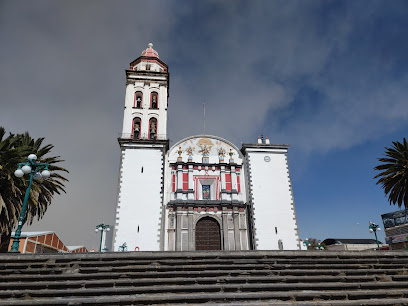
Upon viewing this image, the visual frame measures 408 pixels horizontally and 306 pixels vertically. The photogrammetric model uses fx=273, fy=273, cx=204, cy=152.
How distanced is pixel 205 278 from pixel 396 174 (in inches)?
707

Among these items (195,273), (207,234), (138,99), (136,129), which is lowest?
(195,273)

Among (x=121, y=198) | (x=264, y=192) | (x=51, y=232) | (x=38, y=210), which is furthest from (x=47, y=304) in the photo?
(x=51, y=232)

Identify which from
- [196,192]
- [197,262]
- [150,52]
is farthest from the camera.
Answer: [150,52]

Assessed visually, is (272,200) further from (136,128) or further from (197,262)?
(197,262)

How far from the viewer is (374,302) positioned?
672 centimetres

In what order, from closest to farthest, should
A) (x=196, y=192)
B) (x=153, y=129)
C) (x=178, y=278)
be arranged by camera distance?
1. (x=178, y=278)
2. (x=196, y=192)
3. (x=153, y=129)

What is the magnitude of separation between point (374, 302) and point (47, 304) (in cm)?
783

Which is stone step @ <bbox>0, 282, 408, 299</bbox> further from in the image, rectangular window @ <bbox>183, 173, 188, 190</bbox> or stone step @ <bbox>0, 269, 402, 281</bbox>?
rectangular window @ <bbox>183, 173, 188, 190</bbox>

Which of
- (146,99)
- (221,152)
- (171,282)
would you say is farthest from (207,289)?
(146,99)

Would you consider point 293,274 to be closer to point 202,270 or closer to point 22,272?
point 202,270

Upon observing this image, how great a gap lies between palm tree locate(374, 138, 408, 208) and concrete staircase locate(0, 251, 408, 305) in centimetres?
1237

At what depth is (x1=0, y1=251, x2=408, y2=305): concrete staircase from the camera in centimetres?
668

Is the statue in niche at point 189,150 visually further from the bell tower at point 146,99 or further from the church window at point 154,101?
the church window at point 154,101

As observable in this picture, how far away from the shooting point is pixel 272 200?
23234mm
